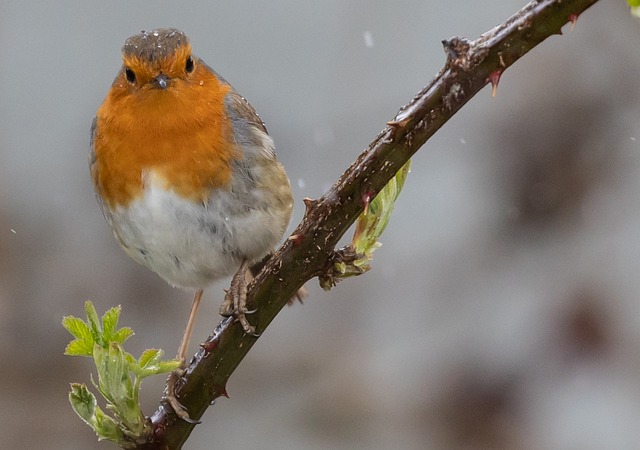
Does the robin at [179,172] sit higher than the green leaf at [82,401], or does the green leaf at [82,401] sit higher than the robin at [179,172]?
the robin at [179,172]

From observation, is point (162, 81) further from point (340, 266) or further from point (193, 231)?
point (340, 266)

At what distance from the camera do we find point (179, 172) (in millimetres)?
3148

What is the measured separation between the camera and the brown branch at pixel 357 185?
5.66 ft

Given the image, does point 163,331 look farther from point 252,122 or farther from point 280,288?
point 280,288

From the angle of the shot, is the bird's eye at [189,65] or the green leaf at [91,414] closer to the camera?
the green leaf at [91,414]

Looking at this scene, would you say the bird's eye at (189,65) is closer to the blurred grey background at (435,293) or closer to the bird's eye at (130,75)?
the bird's eye at (130,75)

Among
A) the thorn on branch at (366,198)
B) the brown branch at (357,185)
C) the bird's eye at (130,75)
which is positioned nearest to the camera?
the brown branch at (357,185)

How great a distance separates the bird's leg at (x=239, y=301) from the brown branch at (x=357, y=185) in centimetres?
2

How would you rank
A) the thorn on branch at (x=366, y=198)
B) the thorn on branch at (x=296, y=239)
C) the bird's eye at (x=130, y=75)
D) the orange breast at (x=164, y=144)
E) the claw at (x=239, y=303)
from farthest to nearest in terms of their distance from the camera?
the bird's eye at (x=130, y=75) → the orange breast at (x=164, y=144) → the claw at (x=239, y=303) → the thorn on branch at (x=296, y=239) → the thorn on branch at (x=366, y=198)

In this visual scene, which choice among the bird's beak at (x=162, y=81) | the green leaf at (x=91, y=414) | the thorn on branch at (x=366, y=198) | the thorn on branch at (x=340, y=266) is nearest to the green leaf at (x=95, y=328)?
the green leaf at (x=91, y=414)

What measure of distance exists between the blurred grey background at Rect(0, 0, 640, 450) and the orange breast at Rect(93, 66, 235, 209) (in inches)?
48.5

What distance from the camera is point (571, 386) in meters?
3.91

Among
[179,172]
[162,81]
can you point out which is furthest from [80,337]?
[162,81]

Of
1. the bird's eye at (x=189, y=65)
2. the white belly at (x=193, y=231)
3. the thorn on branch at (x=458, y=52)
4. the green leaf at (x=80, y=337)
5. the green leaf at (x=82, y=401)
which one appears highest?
the bird's eye at (x=189, y=65)
